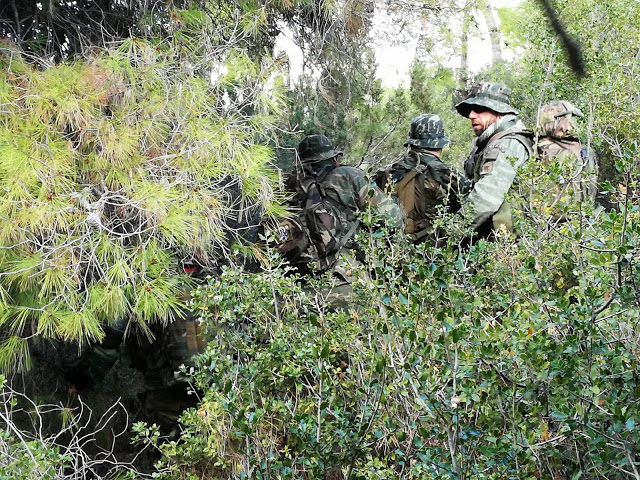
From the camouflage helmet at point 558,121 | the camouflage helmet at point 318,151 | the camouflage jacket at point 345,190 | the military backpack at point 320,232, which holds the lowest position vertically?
the military backpack at point 320,232

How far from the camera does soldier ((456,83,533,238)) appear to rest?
13.0 feet

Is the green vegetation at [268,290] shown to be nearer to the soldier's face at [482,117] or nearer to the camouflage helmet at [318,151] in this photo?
the camouflage helmet at [318,151]

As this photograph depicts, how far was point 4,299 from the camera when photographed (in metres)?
2.69

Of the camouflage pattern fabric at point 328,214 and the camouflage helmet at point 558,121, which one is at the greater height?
the camouflage helmet at point 558,121

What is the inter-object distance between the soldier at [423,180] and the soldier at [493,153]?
218 mm

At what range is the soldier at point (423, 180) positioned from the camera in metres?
4.64

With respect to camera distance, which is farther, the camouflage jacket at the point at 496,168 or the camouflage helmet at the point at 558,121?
the camouflage helmet at the point at 558,121

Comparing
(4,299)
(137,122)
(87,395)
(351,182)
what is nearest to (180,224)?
(137,122)

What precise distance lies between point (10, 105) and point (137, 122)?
1.69 feet

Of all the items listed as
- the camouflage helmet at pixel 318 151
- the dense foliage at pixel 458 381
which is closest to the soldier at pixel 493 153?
the camouflage helmet at pixel 318 151

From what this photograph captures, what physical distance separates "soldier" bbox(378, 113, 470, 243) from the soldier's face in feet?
1.06

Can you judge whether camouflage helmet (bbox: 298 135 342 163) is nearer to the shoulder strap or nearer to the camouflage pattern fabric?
the camouflage pattern fabric

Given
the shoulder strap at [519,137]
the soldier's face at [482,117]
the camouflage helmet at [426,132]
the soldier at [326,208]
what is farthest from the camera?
the camouflage helmet at [426,132]

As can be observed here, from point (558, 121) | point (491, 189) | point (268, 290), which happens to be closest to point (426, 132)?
point (558, 121)
